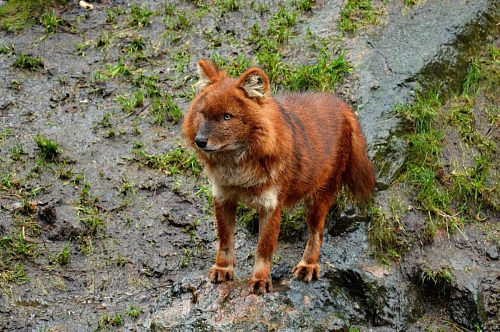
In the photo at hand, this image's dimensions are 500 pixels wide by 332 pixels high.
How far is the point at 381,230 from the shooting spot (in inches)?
301

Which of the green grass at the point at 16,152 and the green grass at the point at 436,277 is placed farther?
the green grass at the point at 16,152

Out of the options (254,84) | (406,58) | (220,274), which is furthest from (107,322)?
(406,58)

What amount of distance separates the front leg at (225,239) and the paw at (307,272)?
2.15 ft

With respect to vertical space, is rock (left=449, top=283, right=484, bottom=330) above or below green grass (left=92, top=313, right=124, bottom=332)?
above

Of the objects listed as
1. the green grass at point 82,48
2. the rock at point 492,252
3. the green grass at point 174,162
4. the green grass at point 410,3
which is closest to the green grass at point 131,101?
the green grass at point 174,162

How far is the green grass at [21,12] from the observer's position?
10109 mm

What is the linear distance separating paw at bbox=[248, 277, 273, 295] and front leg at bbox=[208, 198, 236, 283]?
0.91ft

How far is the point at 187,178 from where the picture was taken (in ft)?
27.8

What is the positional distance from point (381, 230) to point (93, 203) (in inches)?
128

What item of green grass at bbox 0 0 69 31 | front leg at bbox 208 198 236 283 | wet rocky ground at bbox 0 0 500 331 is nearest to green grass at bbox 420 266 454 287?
wet rocky ground at bbox 0 0 500 331

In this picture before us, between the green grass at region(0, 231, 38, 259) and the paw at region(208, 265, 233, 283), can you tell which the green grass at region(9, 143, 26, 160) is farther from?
the paw at region(208, 265, 233, 283)

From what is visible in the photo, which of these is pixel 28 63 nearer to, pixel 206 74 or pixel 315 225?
pixel 206 74

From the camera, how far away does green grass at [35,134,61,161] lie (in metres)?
8.38

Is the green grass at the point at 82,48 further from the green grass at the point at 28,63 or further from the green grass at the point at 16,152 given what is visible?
the green grass at the point at 16,152
